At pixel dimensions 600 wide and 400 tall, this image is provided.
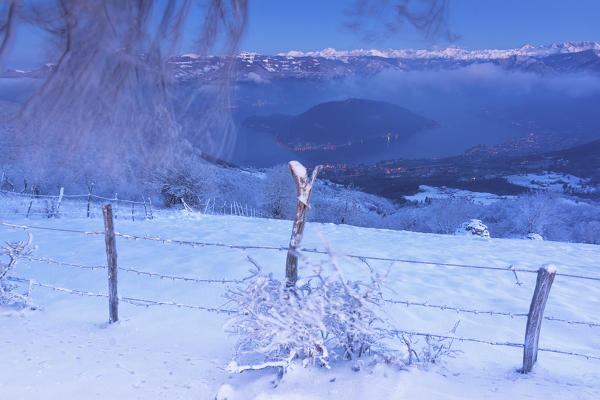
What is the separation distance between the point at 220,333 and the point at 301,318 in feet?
5.72

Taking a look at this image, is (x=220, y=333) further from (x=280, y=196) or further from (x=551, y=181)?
(x=551, y=181)

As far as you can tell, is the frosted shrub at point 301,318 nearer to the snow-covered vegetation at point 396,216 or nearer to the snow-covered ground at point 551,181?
the snow-covered vegetation at point 396,216

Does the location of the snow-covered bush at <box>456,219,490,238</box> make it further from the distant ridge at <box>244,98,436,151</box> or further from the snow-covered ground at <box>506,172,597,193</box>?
the distant ridge at <box>244,98,436,151</box>

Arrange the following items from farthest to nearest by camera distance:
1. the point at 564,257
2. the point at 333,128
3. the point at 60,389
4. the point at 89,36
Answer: the point at 333,128 < the point at 564,257 < the point at 60,389 < the point at 89,36

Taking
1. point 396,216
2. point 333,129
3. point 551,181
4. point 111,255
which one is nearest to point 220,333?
point 111,255

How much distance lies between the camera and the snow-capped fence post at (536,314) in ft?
8.51

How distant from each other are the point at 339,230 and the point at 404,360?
8.79 meters

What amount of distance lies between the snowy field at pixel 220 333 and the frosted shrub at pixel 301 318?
15cm

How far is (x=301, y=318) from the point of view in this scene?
87.0 inches

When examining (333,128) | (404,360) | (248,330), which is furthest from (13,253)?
(333,128)

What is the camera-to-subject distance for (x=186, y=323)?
3826 millimetres

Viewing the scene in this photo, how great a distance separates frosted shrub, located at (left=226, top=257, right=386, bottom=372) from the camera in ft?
7.27

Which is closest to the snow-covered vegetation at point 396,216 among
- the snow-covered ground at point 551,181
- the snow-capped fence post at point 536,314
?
the snow-capped fence post at point 536,314

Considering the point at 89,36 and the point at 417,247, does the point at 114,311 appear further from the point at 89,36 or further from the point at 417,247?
the point at 417,247
